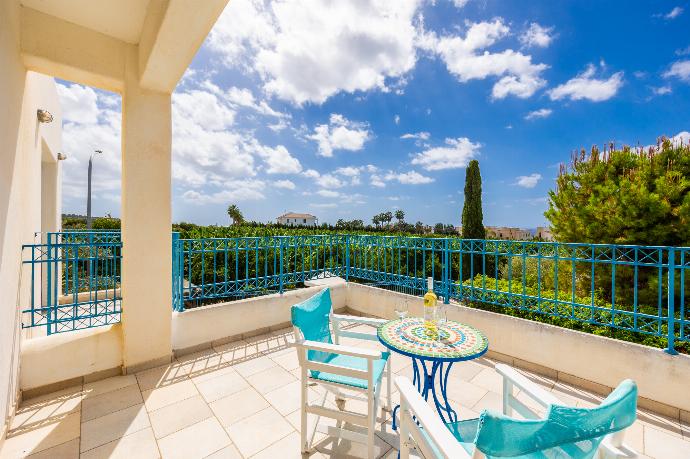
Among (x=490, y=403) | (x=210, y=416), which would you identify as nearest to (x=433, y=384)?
(x=490, y=403)

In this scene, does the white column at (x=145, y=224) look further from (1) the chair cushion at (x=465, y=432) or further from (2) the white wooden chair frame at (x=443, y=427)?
(1) the chair cushion at (x=465, y=432)

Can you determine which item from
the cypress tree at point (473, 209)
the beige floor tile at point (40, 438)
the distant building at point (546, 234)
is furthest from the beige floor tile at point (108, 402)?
the cypress tree at point (473, 209)

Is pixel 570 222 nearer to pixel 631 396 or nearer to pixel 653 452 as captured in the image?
pixel 653 452

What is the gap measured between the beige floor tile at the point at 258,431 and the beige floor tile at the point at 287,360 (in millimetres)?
781

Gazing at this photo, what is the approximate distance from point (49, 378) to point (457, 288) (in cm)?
466

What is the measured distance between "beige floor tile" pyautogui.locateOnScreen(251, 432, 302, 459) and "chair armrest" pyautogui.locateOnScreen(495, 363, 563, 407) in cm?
147

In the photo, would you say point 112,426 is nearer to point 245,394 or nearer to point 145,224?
point 245,394

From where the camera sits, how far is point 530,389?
1400mm

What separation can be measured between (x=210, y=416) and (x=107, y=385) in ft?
4.43

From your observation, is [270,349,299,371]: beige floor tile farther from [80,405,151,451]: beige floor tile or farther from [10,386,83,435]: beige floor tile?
[10,386,83,435]: beige floor tile

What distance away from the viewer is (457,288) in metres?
4.04

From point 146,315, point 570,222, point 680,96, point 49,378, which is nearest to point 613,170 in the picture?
point 570,222

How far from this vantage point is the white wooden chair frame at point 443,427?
40.6 inches

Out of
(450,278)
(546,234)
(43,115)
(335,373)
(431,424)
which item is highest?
(43,115)
